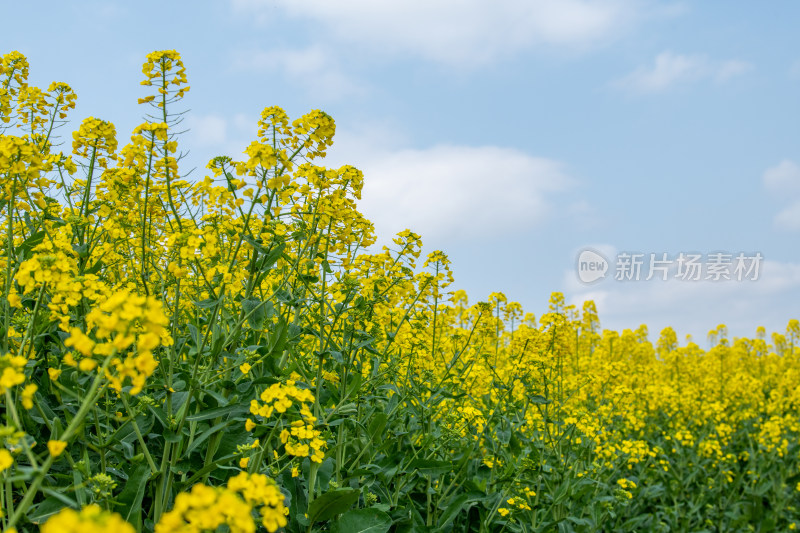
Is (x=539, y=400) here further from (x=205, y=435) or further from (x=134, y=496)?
(x=134, y=496)

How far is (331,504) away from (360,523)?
0.61 ft

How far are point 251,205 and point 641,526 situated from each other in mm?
5651

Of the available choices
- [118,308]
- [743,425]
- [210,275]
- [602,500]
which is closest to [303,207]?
[210,275]

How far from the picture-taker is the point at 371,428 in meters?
3.62

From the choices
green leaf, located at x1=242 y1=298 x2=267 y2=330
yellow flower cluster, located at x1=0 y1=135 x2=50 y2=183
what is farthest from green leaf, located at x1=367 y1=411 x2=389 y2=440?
yellow flower cluster, located at x1=0 y1=135 x2=50 y2=183

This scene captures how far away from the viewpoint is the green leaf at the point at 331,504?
116 inches

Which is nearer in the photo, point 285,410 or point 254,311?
point 285,410

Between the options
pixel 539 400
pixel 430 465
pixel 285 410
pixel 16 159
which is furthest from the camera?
pixel 539 400

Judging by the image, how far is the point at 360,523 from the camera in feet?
10.2

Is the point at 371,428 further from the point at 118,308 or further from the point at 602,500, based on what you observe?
the point at 602,500

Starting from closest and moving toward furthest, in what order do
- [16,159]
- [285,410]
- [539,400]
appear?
[285,410]
[16,159]
[539,400]

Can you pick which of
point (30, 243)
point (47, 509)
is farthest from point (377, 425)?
point (30, 243)

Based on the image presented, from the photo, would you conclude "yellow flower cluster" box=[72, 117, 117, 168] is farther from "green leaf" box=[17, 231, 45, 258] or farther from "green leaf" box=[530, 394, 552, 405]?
"green leaf" box=[530, 394, 552, 405]

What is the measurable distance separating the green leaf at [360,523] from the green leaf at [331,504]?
0.04 meters
